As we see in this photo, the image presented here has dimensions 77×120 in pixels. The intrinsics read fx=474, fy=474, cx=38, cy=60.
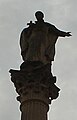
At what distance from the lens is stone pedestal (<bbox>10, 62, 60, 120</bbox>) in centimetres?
1678

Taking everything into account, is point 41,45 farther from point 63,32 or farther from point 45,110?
point 45,110

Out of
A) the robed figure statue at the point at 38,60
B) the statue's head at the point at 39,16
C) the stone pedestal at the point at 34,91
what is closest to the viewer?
the stone pedestal at the point at 34,91

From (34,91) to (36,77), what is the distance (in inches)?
20.7

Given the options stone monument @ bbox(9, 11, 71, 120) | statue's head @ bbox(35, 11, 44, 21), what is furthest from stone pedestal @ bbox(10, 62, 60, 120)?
statue's head @ bbox(35, 11, 44, 21)

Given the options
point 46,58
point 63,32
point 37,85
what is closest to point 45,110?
point 37,85

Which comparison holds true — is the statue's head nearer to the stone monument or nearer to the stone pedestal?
the stone monument

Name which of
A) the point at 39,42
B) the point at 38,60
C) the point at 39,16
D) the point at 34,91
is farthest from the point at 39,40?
the point at 34,91

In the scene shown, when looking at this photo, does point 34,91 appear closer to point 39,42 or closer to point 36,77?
point 36,77

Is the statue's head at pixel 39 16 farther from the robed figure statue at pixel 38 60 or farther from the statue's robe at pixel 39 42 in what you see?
the statue's robe at pixel 39 42

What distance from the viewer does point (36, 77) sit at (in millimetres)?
17172

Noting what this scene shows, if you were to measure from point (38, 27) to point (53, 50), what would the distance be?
1121 millimetres

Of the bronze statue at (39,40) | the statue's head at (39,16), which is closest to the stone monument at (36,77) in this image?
the bronze statue at (39,40)

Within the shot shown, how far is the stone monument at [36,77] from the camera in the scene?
55.5 feet

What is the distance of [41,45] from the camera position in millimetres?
18875
